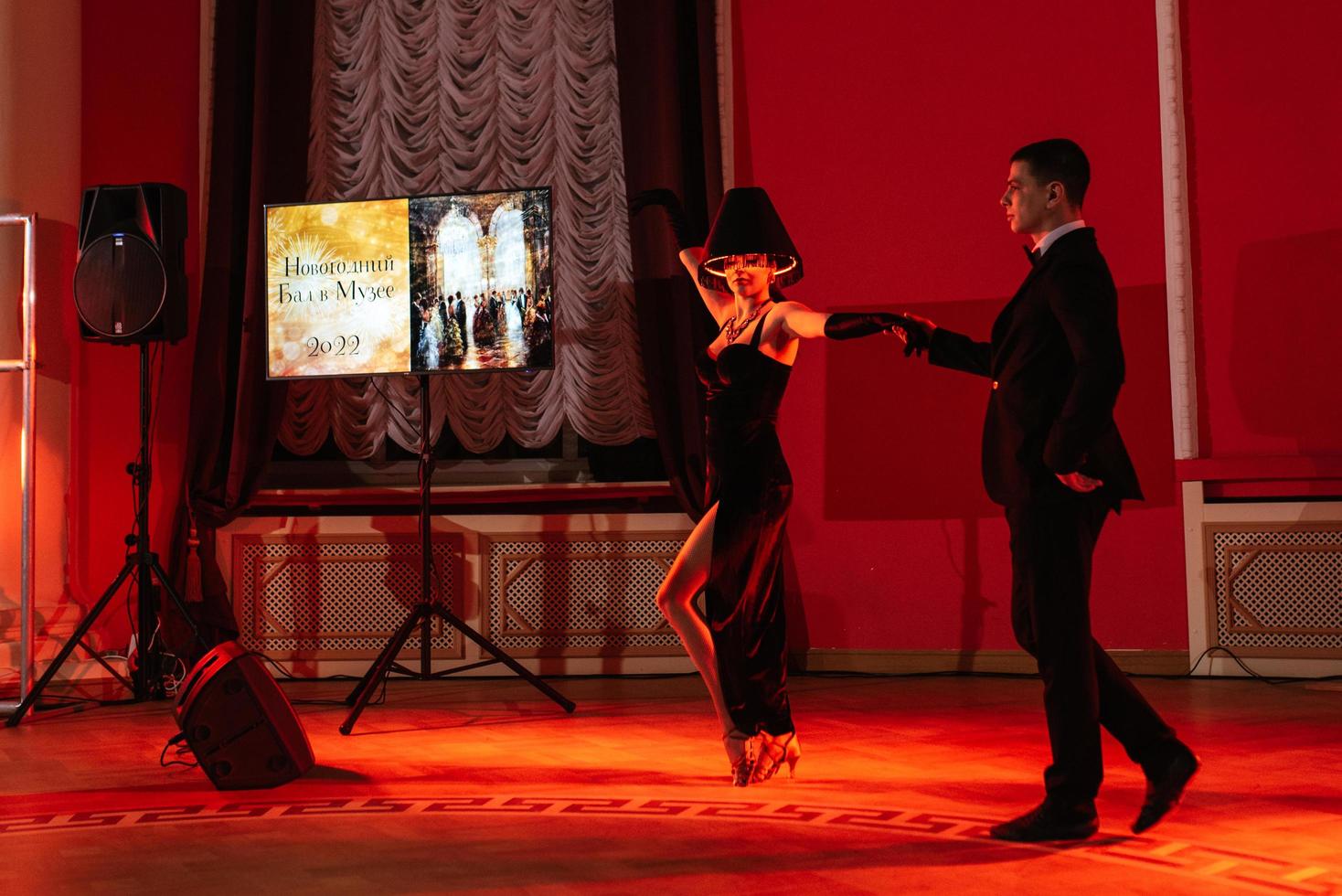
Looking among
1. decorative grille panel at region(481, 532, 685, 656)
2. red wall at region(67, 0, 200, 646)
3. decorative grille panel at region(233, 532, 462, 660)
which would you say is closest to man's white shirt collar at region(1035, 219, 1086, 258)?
decorative grille panel at region(481, 532, 685, 656)

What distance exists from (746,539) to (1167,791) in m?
1.19

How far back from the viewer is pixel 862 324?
3.12 metres

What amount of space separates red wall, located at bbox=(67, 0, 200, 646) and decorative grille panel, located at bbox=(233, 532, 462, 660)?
458 millimetres

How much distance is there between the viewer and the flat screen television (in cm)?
484

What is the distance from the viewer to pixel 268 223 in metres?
5.07

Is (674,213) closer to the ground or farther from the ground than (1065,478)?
farther from the ground

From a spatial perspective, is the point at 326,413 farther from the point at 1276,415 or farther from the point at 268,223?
the point at 1276,415

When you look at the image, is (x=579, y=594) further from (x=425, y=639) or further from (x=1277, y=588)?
(x=1277, y=588)

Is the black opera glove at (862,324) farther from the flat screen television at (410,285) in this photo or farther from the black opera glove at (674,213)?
the flat screen television at (410,285)

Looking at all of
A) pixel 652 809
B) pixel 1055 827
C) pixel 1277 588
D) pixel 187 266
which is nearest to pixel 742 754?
pixel 652 809

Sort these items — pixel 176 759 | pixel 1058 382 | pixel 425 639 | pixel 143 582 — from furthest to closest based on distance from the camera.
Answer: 1. pixel 143 582
2. pixel 425 639
3. pixel 176 759
4. pixel 1058 382

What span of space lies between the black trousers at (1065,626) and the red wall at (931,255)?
10.0 ft

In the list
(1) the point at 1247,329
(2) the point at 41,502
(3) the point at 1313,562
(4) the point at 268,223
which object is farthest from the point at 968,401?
(2) the point at 41,502

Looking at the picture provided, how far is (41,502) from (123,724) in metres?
1.39
